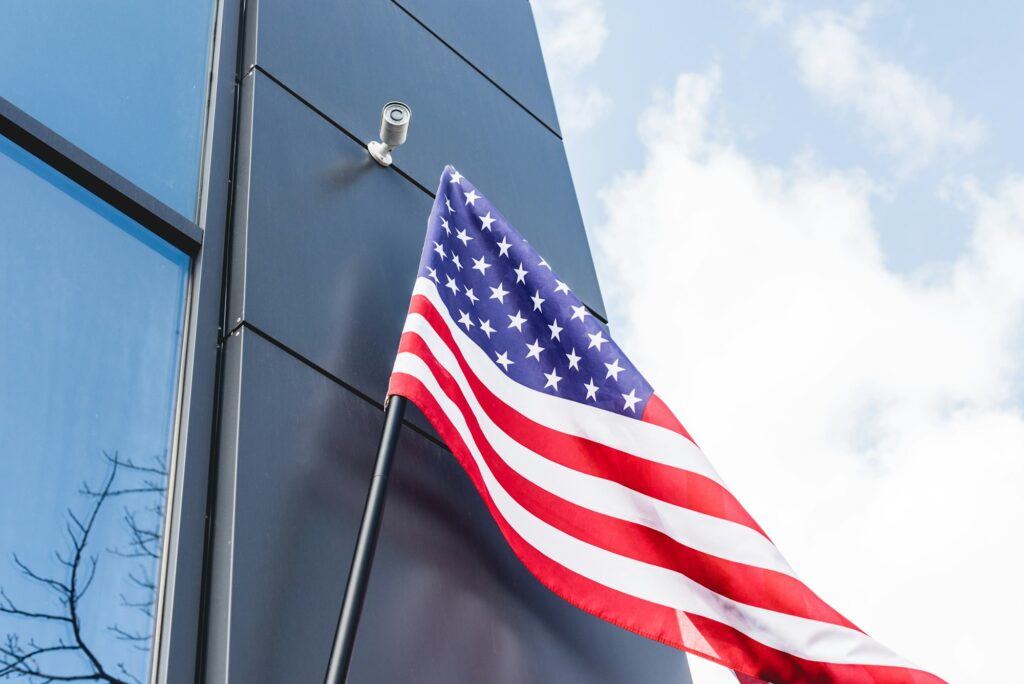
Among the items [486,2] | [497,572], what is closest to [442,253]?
[497,572]

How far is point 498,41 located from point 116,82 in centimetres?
322

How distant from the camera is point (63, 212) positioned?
3215 mm

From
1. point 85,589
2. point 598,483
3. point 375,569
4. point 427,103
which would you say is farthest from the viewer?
point 427,103

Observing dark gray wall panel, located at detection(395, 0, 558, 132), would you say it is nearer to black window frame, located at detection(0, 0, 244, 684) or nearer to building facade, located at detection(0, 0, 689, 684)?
building facade, located at detection(0, 0, 689, 684)

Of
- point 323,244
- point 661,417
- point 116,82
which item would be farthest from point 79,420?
point 661,417

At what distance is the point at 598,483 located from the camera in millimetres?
3689

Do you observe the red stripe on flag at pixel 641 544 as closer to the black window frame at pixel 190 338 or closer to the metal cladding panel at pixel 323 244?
the metal cladding panel at pixel 323 244

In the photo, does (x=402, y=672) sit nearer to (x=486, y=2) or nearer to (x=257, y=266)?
(x=257, y=266)

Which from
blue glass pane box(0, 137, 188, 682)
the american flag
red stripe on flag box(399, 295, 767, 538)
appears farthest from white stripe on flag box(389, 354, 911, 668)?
blue glass pane box(0, 137, 188, 682)

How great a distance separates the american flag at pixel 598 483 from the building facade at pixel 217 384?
0.79 ft

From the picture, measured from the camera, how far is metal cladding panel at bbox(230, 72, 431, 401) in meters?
3.59

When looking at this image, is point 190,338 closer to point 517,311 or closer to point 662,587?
point 517,311

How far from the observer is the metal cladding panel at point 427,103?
4660mm

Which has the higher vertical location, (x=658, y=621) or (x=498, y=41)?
(x=498, y=41)
